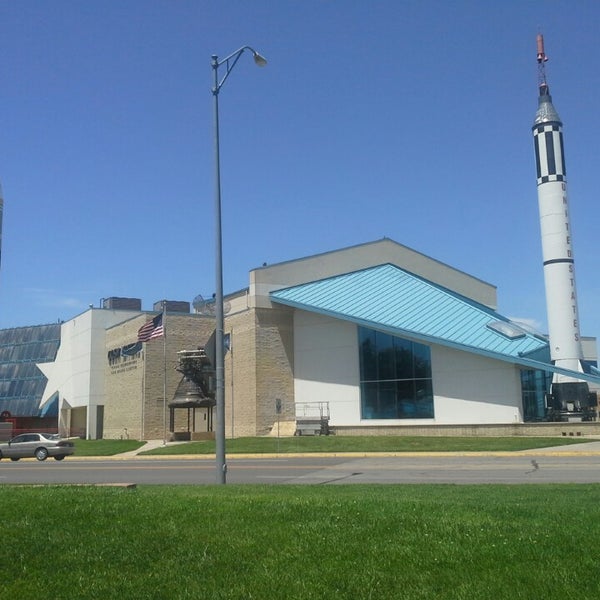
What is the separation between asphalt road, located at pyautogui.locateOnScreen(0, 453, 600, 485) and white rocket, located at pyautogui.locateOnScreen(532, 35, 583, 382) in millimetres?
15430

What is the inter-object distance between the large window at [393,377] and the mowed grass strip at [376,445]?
4367 millimetres

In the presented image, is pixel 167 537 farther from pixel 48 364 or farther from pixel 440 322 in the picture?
pixel 48 364

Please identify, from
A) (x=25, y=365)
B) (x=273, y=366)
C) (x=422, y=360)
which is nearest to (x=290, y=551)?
(x=422, y=360)

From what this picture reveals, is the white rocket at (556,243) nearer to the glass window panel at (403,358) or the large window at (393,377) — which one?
the large window at (393,377)

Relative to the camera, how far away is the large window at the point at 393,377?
144 feet

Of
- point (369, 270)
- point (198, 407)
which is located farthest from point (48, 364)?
point (369, 270)

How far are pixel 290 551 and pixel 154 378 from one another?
42868 mm

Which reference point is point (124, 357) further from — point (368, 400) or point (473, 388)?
point (473, 388)

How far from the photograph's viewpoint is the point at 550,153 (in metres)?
43.8

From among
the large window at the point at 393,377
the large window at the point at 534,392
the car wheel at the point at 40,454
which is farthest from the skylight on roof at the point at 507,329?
the car wheel at the point at 40,454

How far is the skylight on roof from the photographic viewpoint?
141 feet

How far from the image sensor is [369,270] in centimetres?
5259

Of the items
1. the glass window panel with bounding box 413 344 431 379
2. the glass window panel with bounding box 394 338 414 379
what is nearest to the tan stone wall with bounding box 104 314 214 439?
the glass window panel with bounding box 394 338 414 379

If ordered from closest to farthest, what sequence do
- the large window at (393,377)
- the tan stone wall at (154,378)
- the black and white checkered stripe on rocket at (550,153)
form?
the black and white checkered stripe on rocket at (550,153) < the large window at (393,377) < the tan stone wall at (154,378)
